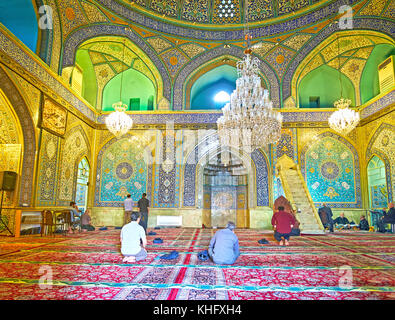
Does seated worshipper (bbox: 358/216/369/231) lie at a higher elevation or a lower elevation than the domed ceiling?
lower

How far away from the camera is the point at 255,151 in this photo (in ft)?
28.9

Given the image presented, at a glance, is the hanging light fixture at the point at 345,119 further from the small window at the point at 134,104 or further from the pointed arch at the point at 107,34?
the small window at the point at 134,104

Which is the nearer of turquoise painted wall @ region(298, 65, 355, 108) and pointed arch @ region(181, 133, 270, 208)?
pointed arch @ region(181, 133, 270, 208)

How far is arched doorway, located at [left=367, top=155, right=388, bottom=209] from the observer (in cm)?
777

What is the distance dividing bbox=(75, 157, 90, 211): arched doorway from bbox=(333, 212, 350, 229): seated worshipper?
24.4 feet

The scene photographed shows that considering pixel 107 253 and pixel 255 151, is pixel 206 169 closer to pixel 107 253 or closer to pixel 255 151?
pixel 255 151

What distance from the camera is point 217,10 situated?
364 inches

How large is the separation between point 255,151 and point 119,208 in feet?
14.9

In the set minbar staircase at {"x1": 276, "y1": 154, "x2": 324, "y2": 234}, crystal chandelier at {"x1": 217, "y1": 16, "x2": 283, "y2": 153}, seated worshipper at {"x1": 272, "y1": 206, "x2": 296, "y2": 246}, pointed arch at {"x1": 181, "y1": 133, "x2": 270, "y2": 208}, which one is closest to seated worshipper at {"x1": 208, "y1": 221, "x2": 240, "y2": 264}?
seated worshipper at {"x1": 272, "y1": 206, "x2": 296, "y2": 246}

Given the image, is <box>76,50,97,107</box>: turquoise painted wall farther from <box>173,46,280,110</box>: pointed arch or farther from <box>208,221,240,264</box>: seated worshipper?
<box>208,221,240,264</box>: seated worshipper

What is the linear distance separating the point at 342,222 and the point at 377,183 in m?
1.49

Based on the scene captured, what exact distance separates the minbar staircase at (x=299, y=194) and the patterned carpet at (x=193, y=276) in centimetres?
286

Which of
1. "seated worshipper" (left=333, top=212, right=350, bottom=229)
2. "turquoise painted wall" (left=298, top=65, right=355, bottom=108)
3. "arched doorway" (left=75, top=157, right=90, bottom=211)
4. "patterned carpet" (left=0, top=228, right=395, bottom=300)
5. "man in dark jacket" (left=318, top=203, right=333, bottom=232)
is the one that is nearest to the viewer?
"patterned carpet" (left=0, top=228, right=395, bottom=300)

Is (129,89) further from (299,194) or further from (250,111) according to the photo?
(299,194)
